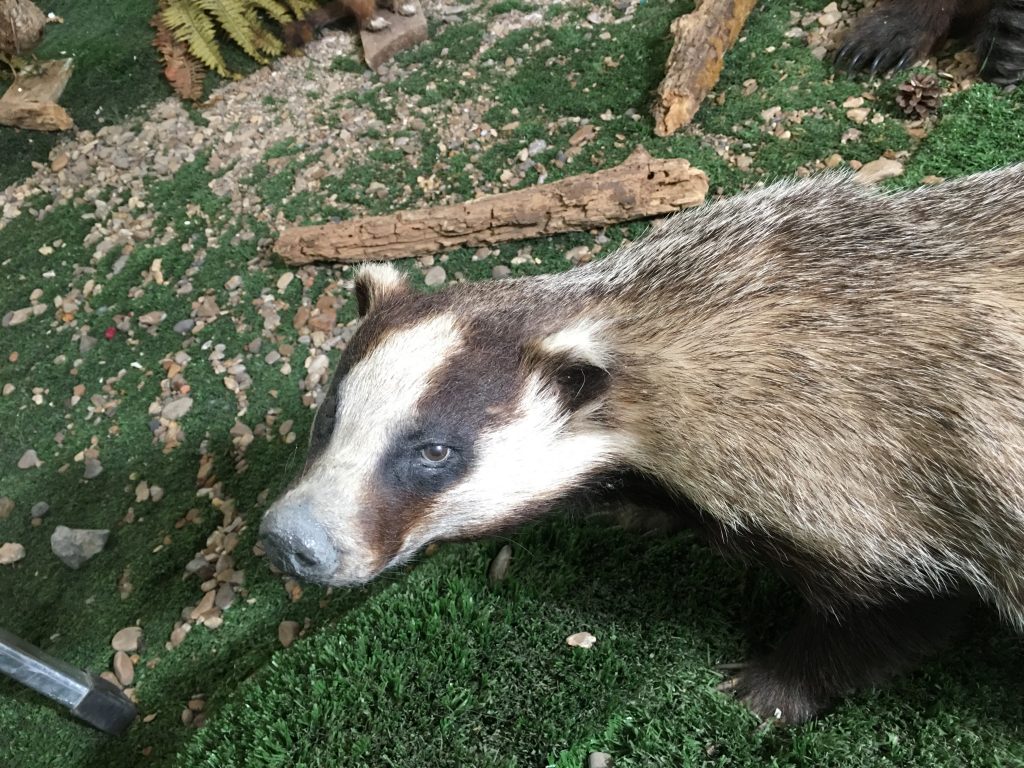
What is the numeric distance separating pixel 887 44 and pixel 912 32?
133 mm

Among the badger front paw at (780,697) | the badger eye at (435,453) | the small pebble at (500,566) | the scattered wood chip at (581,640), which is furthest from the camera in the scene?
the small pebble at (500,566)

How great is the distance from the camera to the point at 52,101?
428 centimetres

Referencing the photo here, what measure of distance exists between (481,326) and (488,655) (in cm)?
105

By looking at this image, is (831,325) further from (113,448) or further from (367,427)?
(113,448)

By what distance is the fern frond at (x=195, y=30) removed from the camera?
4.25 meters

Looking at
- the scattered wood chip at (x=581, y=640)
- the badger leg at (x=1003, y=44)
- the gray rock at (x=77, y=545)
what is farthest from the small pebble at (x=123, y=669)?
the badger leg at (x=1003, y=44)

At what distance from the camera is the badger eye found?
163cm

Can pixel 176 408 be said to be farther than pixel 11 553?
Yes

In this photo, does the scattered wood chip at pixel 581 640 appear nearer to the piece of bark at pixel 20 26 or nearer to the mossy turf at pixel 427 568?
the mossy turf at pixel 427 568

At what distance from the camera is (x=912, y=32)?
3.24 m

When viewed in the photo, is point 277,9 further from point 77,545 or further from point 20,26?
point 77,545

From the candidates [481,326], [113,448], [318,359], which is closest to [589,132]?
[318,359]

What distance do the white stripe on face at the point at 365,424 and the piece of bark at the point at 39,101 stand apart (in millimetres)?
3732

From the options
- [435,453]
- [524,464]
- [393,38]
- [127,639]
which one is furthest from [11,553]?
[393,38]
